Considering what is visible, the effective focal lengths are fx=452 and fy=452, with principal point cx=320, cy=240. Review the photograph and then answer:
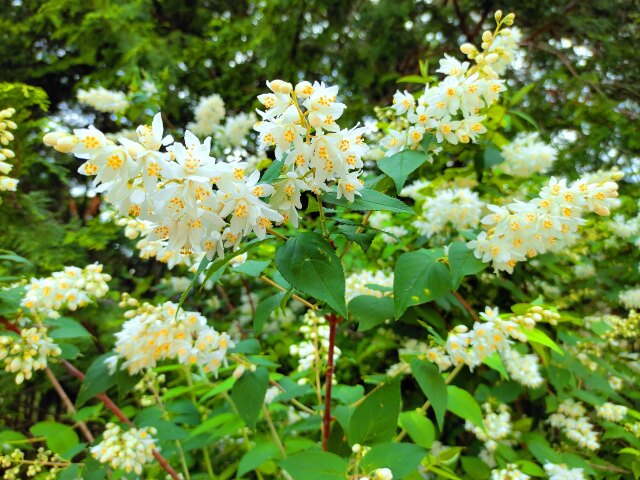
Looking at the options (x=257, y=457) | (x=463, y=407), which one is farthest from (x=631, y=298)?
(x=257, y=457)

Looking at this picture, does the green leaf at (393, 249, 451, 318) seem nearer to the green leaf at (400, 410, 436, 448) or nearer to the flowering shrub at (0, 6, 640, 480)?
the flowering shrub at (0, 6, 640, 480)

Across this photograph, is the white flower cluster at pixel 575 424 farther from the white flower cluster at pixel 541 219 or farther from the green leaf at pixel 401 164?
the green leaf at pixel 401 164

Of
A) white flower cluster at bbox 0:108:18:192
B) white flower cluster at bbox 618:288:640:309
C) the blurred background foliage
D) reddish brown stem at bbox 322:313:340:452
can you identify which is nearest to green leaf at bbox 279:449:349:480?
reddish brown stem at bbox 322:313:340:452

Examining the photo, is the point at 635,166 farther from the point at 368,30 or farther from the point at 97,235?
the point at 97,235

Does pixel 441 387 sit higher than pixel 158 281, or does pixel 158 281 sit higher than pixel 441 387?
pixel 158 281

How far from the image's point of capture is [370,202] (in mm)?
1076

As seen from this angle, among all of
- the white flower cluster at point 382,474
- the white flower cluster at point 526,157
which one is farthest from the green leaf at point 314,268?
the white flower cluster at point 526,157

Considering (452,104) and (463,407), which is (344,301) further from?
(463,407)

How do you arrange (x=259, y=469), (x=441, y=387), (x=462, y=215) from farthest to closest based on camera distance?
(x=462, y=215)
(x=259, y=469)
(x=441, y=387)

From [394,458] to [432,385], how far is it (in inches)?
9.7

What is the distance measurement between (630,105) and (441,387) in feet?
14.2

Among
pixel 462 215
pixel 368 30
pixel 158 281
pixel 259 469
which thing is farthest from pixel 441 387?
pixel 368 30

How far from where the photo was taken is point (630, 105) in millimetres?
4312

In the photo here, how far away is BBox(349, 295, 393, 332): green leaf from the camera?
1310mm
